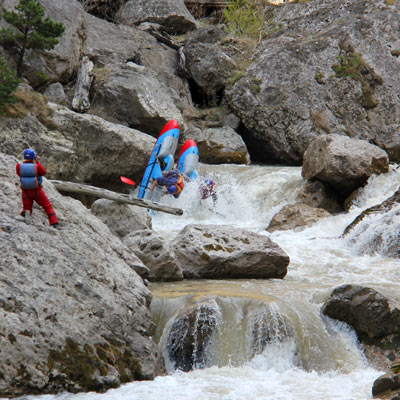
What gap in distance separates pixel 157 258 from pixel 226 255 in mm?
1088

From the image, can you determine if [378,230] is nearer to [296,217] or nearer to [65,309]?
[296,217]

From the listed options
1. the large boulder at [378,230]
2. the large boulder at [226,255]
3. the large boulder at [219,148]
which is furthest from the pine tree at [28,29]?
the large boulder at [378,230]

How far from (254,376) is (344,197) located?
9468 mm

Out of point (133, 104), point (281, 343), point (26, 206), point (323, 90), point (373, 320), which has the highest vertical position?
point (323, 90)

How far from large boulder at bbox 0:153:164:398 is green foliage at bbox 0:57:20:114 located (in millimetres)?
6489

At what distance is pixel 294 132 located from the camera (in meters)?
17.7

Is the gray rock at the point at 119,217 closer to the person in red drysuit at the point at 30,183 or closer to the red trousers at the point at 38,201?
the red trousers at the point at 38,201

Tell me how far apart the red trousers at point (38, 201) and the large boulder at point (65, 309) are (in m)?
0.09

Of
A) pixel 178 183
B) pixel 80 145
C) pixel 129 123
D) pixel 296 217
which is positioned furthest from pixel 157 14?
pixel 296 217

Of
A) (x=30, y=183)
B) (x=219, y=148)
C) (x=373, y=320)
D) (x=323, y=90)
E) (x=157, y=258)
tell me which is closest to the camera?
(x=30, y=183)

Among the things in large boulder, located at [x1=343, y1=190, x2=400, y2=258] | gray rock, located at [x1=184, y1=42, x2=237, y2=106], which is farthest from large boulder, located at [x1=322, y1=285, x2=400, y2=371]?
gray rock, located at [x1=184, y1=42, x2=237, y2=106]

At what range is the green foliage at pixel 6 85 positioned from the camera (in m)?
11.2

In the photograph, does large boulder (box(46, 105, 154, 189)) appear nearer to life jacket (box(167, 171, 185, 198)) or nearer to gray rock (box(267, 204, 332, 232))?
life jacket (box(167, 171, 185, 198))

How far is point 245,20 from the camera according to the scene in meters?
23.8
